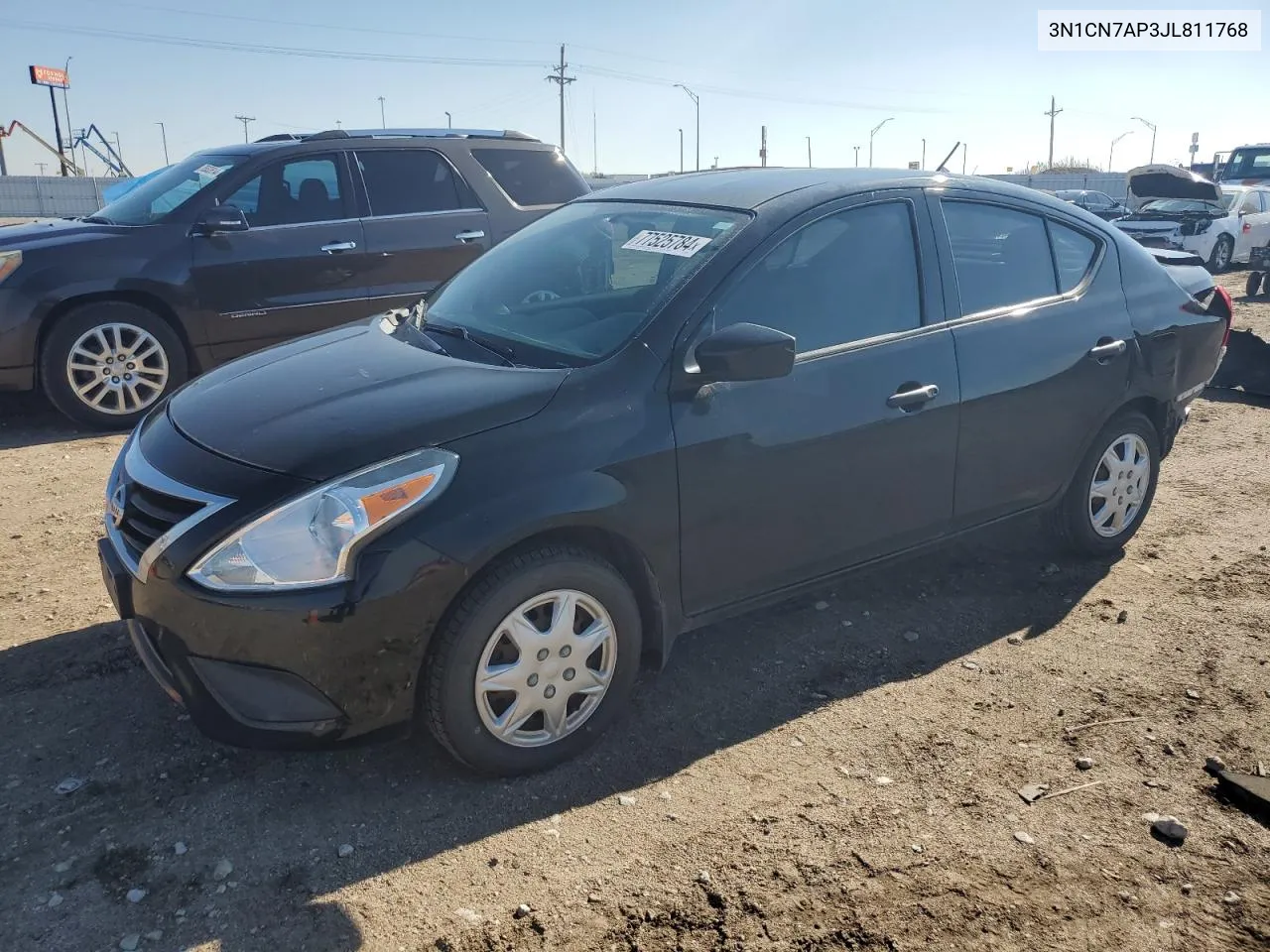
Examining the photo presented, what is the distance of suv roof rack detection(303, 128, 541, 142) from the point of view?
24.0 feet

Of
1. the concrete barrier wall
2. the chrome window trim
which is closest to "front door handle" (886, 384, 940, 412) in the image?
the chrome window trim

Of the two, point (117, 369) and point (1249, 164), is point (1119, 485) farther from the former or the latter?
point (1249, 164)

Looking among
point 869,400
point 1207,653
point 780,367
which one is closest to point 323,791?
point 780,367

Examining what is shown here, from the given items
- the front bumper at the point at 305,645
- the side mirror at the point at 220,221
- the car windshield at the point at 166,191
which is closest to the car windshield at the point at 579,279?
the front bumper at the point at 305,645

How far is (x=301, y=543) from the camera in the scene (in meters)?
2.62

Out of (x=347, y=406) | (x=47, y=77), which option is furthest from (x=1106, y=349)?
(x=47, y=77)

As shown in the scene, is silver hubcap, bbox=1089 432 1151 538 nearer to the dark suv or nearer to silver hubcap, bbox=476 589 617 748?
silver hubcap, bbox=476 589 617 748

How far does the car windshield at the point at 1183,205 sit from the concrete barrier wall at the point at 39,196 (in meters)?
35.3

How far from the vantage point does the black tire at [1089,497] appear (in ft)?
14.8

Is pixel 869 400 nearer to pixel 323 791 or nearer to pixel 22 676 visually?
pixel 323 791

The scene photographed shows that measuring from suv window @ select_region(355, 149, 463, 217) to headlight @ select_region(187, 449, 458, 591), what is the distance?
5.22m

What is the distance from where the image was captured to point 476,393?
3.01 metres

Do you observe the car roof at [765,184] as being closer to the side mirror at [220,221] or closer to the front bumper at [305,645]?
the front bumper at [305,645]

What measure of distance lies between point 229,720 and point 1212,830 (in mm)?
2733
